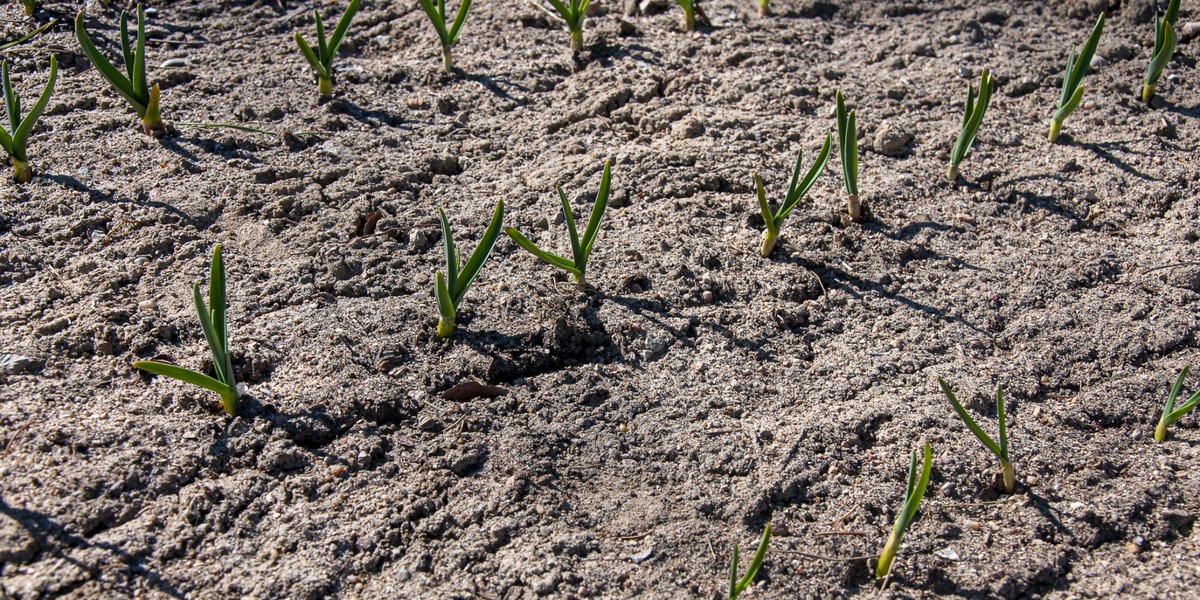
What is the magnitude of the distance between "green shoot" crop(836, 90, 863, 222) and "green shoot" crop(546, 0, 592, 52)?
3.07 ft

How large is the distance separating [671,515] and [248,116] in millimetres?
1731

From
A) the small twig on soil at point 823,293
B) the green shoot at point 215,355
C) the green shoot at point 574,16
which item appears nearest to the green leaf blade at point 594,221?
the small twig on soil at point 823,293

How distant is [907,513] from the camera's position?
5.36 ft

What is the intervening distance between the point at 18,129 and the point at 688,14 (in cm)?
193

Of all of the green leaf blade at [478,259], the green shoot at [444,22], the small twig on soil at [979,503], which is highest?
the green shoot at [444,22]

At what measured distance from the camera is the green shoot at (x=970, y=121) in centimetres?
238

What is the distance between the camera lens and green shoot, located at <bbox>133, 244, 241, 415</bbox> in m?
1.79

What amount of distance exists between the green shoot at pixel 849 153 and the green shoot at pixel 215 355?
1.45 meters

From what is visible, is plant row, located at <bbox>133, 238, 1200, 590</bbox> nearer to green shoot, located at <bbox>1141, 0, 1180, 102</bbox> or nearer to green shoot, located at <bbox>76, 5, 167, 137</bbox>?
green shoot, located at <bbox>76, 5, 167, 137</bbox>

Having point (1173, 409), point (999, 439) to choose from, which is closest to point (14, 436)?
point (999, 439)

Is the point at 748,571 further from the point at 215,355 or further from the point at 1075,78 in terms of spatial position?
the point at 1075,78

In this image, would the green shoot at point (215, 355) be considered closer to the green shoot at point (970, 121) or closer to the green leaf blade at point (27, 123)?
the green leaf blade at point (27, 123)

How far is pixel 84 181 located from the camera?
2.48m

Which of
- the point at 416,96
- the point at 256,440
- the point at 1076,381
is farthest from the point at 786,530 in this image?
the point at 416,96
